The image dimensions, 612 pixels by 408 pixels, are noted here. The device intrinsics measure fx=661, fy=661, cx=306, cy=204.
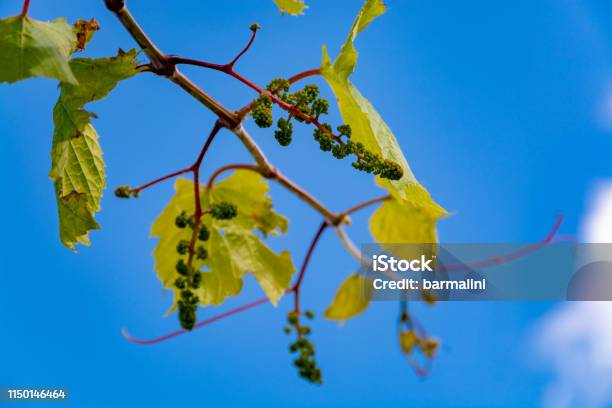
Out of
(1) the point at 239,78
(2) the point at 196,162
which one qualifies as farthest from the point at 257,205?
(1) the point at 239,78

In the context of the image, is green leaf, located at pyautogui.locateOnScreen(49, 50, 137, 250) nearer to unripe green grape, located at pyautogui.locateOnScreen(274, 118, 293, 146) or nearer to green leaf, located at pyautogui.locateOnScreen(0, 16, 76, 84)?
green leaf, located at pyautogui.locateOnScreen(0, 16, 76, 84)

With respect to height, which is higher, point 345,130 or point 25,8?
point 25,8

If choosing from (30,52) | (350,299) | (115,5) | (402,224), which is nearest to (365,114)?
(115,5)

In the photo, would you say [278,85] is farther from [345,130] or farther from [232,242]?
[232,242]

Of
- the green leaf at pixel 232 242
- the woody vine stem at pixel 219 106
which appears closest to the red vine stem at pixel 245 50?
the woody vine stem at pixel 219 106

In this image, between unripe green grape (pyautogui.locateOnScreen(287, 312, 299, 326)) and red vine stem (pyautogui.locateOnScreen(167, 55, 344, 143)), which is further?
unripe green grape (pyautogui.locateOnScreen(287, 312, 299, 326))

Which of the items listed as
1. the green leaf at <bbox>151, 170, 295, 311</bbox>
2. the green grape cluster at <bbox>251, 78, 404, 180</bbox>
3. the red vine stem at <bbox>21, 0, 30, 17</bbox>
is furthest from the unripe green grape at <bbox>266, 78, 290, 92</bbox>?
the green leaf at <bbox>151, 170, 295, 311</bbox>
